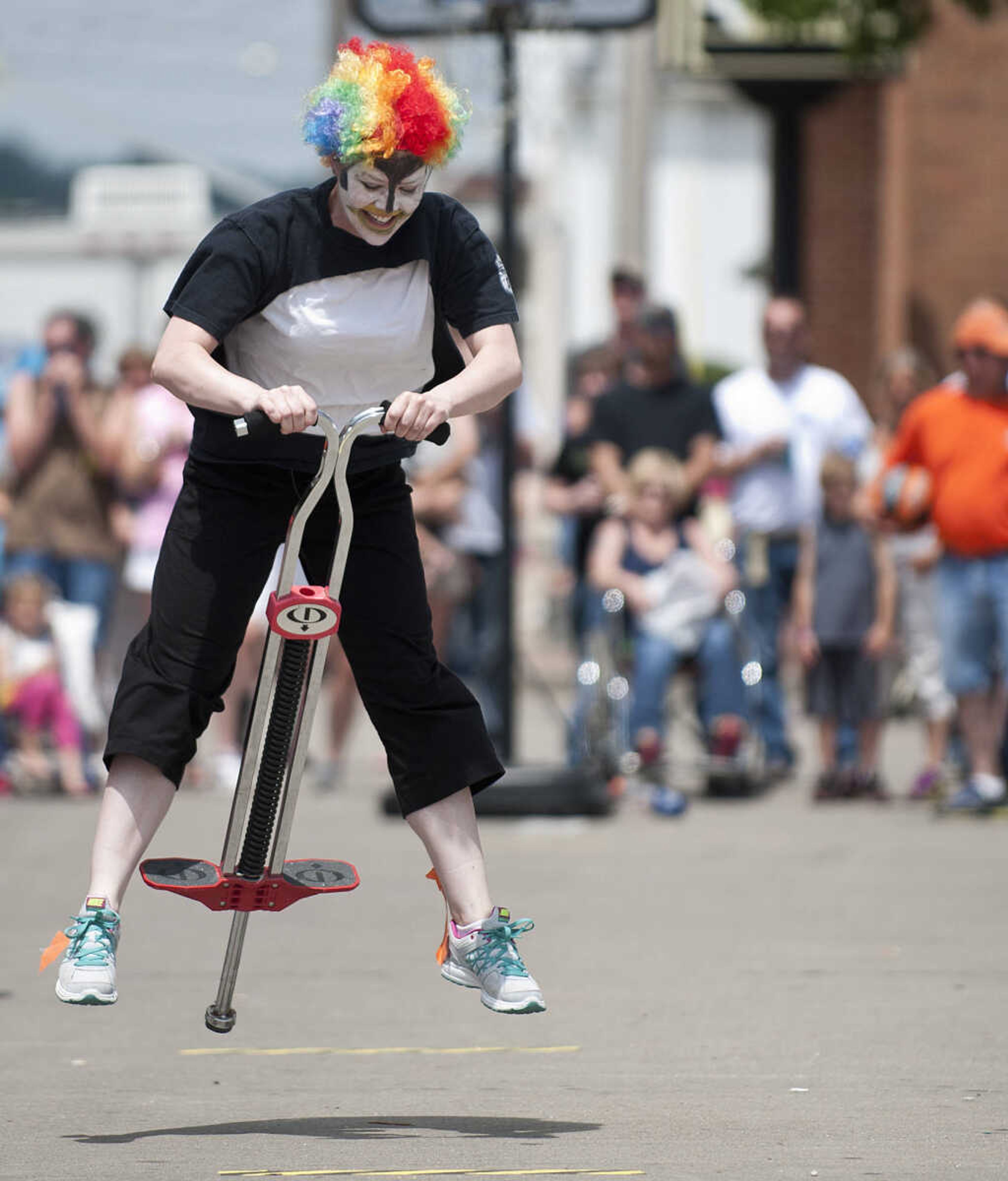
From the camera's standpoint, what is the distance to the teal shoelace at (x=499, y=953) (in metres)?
5.05

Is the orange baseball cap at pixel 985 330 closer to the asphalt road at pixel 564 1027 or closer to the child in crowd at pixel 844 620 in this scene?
the child in crowd at pixel 844 620

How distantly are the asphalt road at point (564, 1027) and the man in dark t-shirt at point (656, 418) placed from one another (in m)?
2.25

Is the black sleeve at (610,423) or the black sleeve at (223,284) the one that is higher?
the black sleeve at (223,284)

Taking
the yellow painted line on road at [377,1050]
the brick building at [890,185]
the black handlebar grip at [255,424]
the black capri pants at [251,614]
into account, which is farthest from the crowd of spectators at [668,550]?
the black handlebar grip at [255,424]

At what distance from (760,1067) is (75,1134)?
151 centimetres

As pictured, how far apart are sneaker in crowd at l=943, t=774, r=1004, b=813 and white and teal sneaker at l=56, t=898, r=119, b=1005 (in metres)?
5.47

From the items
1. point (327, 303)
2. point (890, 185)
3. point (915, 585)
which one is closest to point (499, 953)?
point (327, 303)

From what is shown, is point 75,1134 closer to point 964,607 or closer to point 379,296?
point 379,296

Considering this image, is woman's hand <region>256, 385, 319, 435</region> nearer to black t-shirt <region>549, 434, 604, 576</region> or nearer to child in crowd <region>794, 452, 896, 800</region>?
child in crowd <region>794, 452, 896, 800</region>

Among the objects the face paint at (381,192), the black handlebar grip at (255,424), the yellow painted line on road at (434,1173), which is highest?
the face paint at (381,192)

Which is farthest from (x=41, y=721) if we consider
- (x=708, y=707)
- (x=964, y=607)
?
(x=964, y=607)

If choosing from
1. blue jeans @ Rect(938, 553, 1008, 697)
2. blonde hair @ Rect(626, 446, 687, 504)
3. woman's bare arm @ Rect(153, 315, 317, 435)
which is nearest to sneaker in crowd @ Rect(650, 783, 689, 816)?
blue jeans @ Rect(938, 553, 1008, 697)

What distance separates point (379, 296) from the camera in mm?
5004

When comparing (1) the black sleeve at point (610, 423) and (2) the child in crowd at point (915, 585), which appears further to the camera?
(1) the black sleeve at point (610, 423)
